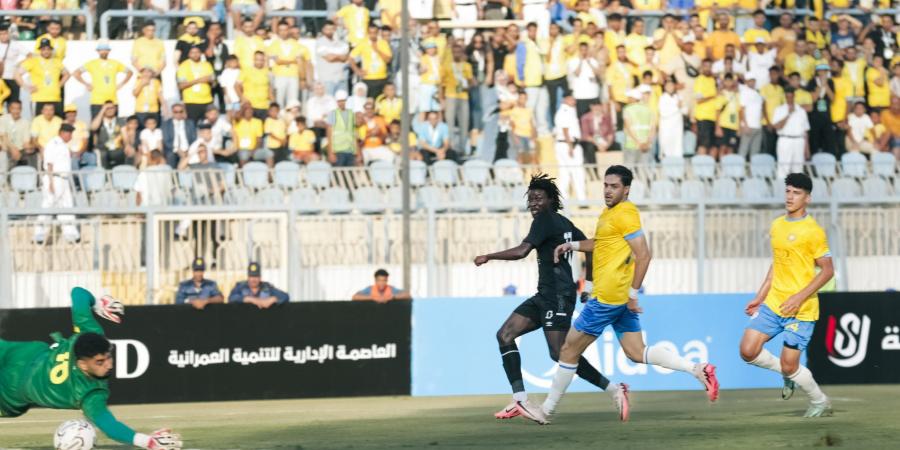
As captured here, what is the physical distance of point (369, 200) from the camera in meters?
20.1

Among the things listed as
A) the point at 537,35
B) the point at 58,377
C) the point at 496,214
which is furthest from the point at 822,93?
the point at 58,377

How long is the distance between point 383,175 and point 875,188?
22.3 feet

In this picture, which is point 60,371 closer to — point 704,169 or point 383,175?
point 383,175

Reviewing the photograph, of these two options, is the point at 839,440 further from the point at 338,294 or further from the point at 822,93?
the point at 822,93

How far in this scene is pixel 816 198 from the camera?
810 inches

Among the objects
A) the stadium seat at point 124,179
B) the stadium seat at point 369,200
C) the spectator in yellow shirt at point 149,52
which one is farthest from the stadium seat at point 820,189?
the spectator in yellow shirt at point 149,52

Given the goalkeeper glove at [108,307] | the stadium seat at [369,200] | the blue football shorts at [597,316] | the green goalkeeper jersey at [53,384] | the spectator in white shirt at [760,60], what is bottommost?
the green goalkeeper jersey at [53,384]

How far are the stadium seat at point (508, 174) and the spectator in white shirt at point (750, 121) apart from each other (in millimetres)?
3842

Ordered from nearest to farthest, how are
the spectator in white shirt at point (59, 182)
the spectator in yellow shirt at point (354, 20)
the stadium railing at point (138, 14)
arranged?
the spectator in white shirt at point (59, 182), the stadium railing at point (138, 14), the spectator in yellow shirt at point (354, 20)

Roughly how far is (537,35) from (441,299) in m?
6.96

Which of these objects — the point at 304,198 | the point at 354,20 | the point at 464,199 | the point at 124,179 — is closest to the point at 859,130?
the point at 464,199

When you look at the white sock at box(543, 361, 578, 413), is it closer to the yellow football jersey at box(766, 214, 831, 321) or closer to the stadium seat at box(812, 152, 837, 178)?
the yellow football jersey at box(766, 214, 831, 321)

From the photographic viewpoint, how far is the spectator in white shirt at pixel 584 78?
22500 mm

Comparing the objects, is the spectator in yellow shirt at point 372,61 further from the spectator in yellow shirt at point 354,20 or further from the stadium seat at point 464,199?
the stadium seat at point 464,199
